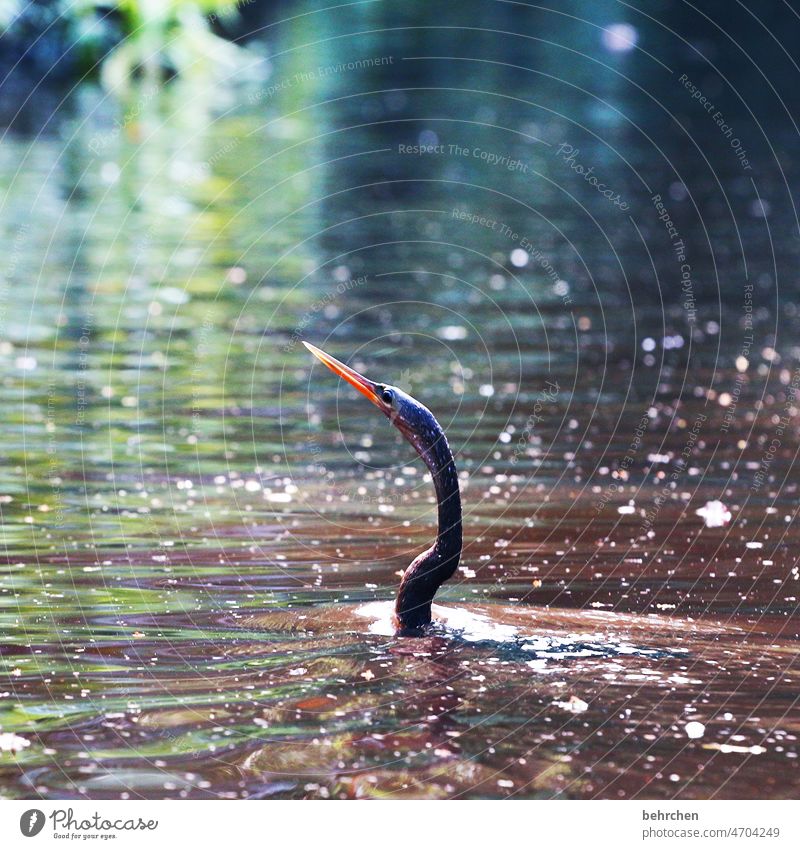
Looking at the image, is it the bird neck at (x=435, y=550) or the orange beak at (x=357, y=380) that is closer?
the bird neck at (x=435, y=550)

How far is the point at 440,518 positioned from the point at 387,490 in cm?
398

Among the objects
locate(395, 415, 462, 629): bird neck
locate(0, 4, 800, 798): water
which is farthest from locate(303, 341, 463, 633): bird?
locate(0, 4, 800, 798): water

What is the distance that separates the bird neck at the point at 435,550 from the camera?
887 cm

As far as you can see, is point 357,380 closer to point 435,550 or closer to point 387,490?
point 435,550

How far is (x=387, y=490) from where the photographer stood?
42.2ft

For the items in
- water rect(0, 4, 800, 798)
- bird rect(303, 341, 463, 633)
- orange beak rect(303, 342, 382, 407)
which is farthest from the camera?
orange beak rect(303, 342, 382, 407)

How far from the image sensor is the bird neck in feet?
29.1

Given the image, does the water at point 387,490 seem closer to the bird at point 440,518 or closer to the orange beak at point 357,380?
the bird at point 440,518

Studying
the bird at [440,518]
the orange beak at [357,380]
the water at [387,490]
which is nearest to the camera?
the water at [387,490]

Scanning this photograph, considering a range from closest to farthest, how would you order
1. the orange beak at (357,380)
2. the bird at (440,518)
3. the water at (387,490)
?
the water at (387,490) < the bird at (440,518) < the orange beak at (357,380)

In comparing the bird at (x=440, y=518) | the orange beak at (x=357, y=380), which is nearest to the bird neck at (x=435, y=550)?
the bird at (x=440, y=518)

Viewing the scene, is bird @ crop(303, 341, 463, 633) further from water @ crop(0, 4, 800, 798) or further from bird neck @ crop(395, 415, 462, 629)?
water @ crop(0, 4, 800, 798)

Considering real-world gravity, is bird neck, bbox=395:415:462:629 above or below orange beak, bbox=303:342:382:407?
below

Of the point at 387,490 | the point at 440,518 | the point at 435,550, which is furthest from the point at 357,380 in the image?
the point at 387,490
